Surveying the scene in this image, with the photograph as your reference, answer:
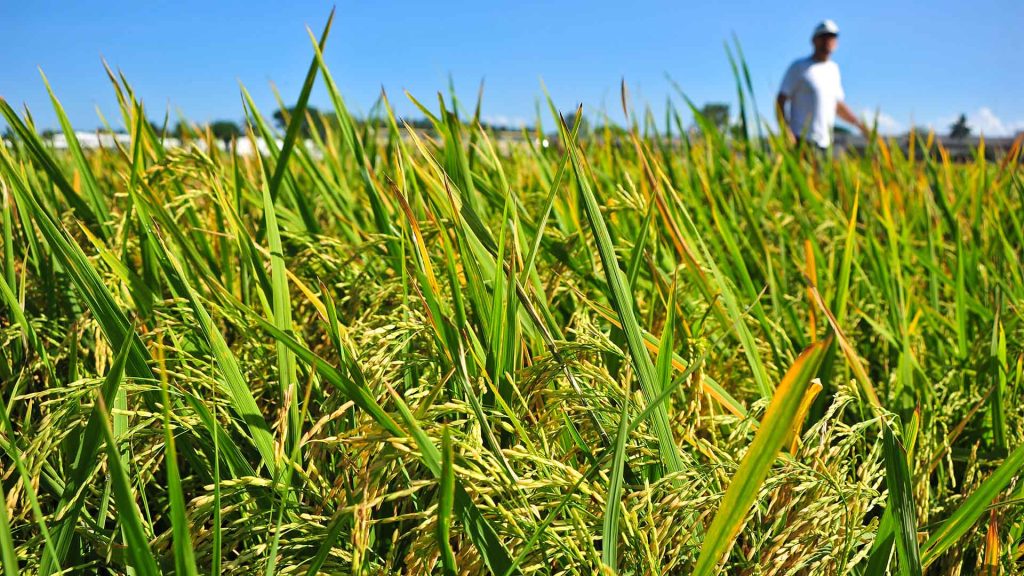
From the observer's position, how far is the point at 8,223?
2.75 ft

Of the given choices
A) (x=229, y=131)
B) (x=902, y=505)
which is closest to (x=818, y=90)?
(x=229, y=131)

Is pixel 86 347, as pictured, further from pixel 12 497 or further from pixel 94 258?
pixel 12 497

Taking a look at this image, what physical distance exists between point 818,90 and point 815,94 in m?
0.03

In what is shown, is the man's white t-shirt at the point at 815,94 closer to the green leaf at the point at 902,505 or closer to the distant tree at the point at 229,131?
the distant tree at the point at 229,131

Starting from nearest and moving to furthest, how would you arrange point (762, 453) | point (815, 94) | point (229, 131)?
point (762, 453) → point (229, 131) → point (815, 94)

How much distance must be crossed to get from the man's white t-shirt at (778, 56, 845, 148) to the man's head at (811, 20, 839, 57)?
2.1 inches

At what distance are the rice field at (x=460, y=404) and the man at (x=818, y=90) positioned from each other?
2.70 meters

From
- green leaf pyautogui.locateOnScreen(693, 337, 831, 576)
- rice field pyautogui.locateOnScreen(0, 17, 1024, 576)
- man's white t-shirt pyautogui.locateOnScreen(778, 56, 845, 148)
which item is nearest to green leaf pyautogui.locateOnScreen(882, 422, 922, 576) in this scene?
rice field pyautogui.locateOnScreen(0, 17, 1024, 576)

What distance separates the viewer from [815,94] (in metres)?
3.69

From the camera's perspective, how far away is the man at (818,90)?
368 cm

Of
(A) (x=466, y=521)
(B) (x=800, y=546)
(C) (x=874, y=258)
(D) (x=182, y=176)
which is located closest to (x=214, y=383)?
(A) (x=466, y=521)

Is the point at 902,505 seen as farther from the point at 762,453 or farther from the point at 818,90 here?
the point at 818,90

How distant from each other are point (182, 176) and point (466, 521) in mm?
881

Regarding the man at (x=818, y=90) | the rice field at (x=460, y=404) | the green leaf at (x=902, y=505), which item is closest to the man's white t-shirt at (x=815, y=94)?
the man at (x=818, y=90)
